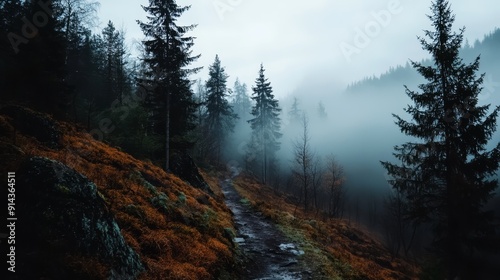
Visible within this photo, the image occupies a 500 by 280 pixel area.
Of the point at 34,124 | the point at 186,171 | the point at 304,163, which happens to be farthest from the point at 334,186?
the point at 34,124

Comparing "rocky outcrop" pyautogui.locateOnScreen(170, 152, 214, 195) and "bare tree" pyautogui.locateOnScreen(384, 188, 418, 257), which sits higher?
"rocky outcrop" pyautogui.locateOnScreen(170, 152, 214, 195)

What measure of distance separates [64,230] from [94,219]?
2.50 feet

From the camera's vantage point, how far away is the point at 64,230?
5.53m

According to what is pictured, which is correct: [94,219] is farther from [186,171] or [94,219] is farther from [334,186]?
[334,186]

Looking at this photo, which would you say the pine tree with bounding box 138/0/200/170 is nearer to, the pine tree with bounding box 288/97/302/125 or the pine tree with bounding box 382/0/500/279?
the pine tree with bounding box 382/0/500/279

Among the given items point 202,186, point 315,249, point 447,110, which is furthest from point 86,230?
point 202,186

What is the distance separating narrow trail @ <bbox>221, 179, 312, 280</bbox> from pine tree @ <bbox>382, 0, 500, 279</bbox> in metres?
7.23

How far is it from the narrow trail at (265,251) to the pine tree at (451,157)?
23.7 ft

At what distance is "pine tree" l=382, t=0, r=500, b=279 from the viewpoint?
13.3 m

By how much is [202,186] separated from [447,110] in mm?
18410

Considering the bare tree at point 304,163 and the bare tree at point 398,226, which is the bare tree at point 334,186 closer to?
the bare tree at point 304,163

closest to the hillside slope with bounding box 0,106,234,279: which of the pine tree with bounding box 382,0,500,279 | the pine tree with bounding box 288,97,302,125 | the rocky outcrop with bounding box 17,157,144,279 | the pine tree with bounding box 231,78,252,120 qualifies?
the rocky outcrop with bounding box 17,157,144,279

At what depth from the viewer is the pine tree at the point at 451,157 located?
43.6 ft

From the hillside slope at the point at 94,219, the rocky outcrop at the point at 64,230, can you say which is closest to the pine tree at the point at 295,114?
the hillside slope at the point at 94,219
